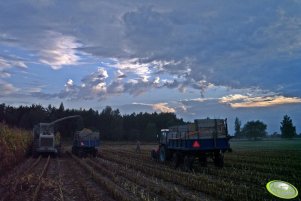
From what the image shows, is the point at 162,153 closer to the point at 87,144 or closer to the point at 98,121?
the point at 87,144

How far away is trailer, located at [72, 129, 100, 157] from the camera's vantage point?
39281mm

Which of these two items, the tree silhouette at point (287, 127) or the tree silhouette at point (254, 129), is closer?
the tree silhouette at point (287, 127)

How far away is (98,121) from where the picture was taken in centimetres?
13250

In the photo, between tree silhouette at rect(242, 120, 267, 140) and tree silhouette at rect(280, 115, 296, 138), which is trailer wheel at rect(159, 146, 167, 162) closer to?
tree silhouette at rect(280, 115, 296, 138)

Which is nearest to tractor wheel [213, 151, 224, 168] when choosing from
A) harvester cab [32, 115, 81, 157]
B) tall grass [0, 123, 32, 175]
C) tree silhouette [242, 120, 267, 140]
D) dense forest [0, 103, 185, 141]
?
tall grass [0, 123, 32, 175]

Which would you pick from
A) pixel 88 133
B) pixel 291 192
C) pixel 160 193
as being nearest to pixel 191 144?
pixel 160 193

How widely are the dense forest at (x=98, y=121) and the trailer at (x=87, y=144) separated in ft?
232

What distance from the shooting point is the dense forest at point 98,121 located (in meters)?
115

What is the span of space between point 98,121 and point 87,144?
308 feet

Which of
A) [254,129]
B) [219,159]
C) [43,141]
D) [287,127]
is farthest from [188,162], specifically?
[254,129]

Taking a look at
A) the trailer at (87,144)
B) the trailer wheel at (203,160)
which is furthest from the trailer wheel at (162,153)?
the trailer at (87,144)

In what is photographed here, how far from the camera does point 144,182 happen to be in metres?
16.6

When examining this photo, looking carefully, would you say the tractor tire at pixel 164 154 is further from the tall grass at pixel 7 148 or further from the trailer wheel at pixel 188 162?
the tall grass at pixel 7 148

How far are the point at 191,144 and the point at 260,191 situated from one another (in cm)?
928
